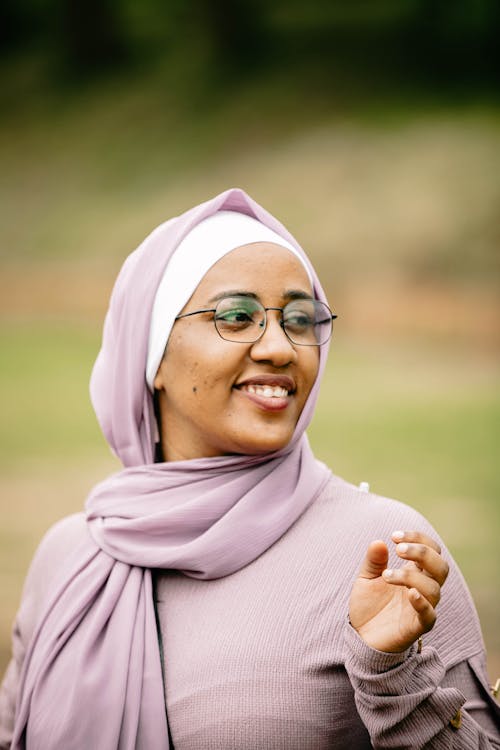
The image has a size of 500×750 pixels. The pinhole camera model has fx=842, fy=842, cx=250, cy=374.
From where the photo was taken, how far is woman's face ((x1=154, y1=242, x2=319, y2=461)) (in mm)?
1818

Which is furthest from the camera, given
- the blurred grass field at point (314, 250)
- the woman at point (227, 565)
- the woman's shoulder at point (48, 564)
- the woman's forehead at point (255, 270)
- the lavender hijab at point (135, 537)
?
the blurred grass field at point (314, 250)

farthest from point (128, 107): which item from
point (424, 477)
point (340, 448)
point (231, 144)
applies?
point (424, 477)

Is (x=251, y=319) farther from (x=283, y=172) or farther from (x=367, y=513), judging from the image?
(x=283, y=172)

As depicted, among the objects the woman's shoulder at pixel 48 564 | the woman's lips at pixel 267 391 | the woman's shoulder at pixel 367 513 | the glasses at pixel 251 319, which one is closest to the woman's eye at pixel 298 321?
the glasses at pixel 251 319

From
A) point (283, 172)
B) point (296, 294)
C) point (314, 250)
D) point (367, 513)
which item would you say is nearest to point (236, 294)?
point (296, 294)

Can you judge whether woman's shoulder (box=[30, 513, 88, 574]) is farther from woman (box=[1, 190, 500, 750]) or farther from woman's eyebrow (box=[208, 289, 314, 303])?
woman's eyebrow (box=[208, 289, 314, 303])

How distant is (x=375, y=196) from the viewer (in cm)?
991

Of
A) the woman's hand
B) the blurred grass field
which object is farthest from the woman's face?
the blurred grass field

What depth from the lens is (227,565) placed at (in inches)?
70.8

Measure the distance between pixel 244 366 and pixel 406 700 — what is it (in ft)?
2.47

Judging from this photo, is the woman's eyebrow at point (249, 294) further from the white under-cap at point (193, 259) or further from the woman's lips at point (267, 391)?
the woman's lips at point (267, 391)

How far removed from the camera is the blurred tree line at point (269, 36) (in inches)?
402

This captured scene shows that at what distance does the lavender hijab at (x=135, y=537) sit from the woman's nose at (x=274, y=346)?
0.55ft

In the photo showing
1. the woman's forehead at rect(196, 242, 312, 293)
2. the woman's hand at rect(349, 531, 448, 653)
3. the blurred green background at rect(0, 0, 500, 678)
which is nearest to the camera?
the woman's hand at rect(349, 531, 448, 653)
